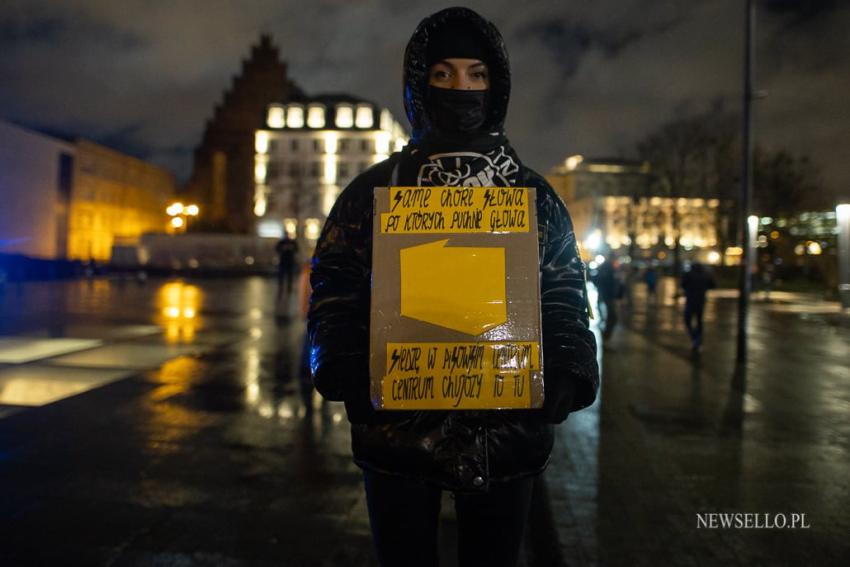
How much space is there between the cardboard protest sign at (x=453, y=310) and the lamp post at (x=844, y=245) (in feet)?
46.3

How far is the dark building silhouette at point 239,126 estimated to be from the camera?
271ft

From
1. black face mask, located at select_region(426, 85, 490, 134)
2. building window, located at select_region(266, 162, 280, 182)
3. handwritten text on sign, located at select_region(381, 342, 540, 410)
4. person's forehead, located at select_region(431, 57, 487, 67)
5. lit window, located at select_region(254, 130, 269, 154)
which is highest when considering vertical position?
lit window, located at select_region(254, 130, 269, 154)

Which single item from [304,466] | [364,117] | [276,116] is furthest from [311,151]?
[304,466]

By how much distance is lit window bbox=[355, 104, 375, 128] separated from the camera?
275 feet

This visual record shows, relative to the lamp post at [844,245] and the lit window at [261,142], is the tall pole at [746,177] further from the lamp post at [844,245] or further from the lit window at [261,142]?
the lit window at [261,142]

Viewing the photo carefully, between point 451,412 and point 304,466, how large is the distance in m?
3.47

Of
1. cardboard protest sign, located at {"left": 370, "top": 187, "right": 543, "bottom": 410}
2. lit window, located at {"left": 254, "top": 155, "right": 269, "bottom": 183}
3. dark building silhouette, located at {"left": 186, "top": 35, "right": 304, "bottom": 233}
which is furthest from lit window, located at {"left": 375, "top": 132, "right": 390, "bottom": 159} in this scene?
cardboard protest sign, located at {"left": 370, "top": 187, "right": 543, "bottom": 410}

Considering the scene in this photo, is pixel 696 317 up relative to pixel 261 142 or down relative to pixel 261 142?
down

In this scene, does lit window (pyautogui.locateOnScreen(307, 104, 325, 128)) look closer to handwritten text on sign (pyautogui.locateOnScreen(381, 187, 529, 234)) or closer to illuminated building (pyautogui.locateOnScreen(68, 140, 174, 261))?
illuminated building (pyautogui.locateOnScreen(68, 140, 174, 261))

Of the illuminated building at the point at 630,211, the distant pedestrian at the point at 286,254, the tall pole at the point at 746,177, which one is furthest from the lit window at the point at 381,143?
the tall pole at the point at 746,177

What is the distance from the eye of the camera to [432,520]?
1.84m

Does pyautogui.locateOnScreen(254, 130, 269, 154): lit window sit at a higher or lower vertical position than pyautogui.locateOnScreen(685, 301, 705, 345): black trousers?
higher

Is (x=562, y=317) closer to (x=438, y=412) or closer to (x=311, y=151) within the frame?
(x=438, y=412)

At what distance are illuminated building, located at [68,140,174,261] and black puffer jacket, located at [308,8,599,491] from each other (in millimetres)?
62018
